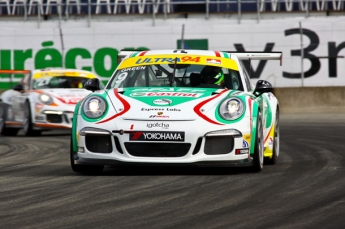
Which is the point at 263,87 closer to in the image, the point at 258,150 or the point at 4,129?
the point at 258,150

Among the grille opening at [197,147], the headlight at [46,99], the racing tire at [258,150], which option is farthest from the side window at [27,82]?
the grille opening at [197,147]

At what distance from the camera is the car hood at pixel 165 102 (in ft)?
30.1

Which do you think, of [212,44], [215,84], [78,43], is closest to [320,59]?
[212,44]

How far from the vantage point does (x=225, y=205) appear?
6941mm

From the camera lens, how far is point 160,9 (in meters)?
31.8

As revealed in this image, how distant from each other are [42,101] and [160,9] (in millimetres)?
13898

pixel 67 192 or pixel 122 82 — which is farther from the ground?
pixel 122 82

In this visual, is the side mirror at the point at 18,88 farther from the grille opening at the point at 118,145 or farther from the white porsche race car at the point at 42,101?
the grille opening at the point at 118,145

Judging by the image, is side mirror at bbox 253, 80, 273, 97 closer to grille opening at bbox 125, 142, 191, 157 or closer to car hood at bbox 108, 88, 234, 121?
car hood at bbox 108, 88, 234, 121

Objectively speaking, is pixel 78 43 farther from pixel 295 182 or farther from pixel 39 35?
pixel 295 182

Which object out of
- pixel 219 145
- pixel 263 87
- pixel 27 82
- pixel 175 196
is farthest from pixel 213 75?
pixel 27 82

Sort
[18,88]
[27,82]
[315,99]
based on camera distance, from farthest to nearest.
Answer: [315,99] < [27,82] < [18,88]

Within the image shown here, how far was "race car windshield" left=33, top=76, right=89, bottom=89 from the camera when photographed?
62.8 feet

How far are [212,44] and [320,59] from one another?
2.93 meters
